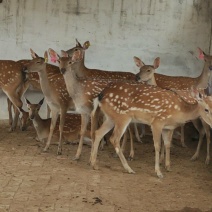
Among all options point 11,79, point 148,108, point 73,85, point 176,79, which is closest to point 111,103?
point 148,108

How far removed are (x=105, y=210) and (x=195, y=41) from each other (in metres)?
4.70

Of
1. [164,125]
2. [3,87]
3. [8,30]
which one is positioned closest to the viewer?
[164,125]

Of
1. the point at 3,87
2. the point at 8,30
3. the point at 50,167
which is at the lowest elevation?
the point at 50,167

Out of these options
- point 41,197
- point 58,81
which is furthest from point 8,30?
point 41,197

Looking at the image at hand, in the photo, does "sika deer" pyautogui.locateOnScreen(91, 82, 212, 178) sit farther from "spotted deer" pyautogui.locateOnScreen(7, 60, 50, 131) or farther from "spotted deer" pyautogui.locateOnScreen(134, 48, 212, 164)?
"spotted deer" pyautogui.locateOnScreen(7, 60, 50, 131)

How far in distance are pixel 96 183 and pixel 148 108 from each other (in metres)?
1.06

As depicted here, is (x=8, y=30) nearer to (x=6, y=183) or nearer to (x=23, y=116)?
(x=23, y=116)

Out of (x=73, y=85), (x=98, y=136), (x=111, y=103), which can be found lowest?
(x=98, y=136)

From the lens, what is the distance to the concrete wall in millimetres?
8352

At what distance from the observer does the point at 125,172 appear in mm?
5832

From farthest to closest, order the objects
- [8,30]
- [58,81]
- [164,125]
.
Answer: [8,30], [58,81], [164,125]

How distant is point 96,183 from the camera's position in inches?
210

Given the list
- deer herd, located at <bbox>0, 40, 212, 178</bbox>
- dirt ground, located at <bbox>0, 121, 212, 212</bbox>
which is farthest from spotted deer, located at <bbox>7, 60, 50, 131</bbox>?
dirt ground, located at <bbox>0, 121, 212, 212</bbox>

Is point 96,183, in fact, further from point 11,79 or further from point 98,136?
point 11,79
